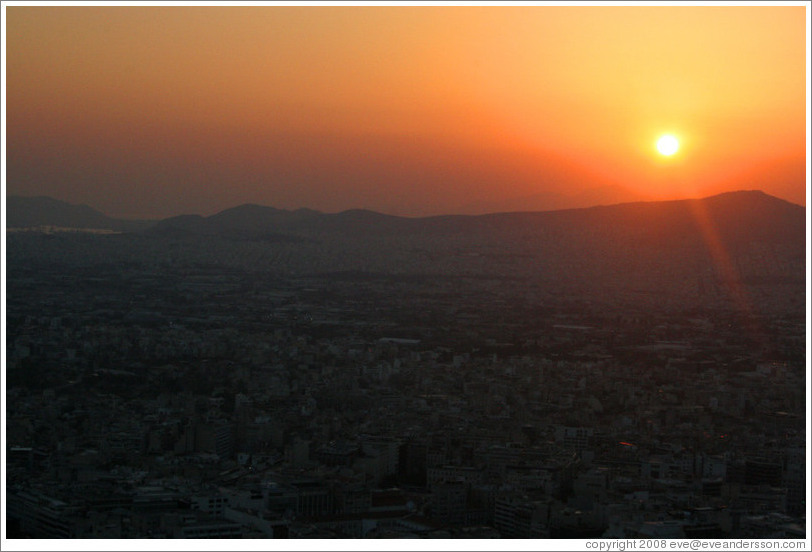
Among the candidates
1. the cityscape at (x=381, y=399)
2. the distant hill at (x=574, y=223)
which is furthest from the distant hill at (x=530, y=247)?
the cityscape at (x=381, y=399)

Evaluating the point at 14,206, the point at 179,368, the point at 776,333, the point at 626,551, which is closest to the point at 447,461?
the point at 626,551

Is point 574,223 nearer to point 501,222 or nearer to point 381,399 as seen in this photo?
point 501,222

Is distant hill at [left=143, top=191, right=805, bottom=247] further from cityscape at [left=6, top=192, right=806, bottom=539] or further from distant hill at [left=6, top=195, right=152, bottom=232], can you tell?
distant hill at [left=6, top=195, right=152, bottom=232]

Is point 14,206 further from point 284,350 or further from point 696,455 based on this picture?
point 696,455

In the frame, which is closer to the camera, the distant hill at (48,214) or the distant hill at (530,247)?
the distant hill at (48,214)

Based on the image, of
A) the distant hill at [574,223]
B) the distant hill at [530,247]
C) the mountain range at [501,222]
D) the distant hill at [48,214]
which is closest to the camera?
the distant hill at [48,214]

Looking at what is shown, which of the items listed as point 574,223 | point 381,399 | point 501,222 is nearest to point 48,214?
point 501,222

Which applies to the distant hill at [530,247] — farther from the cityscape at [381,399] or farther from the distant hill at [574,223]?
the cityscape at [381,399]

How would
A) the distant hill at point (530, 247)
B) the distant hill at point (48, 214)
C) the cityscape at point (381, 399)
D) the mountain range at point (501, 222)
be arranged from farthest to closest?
the distant hill at point (530, 247), the mountain range at point (501, 222), the distant hill at point (48, 214), the cityscape at point (381, 399)
